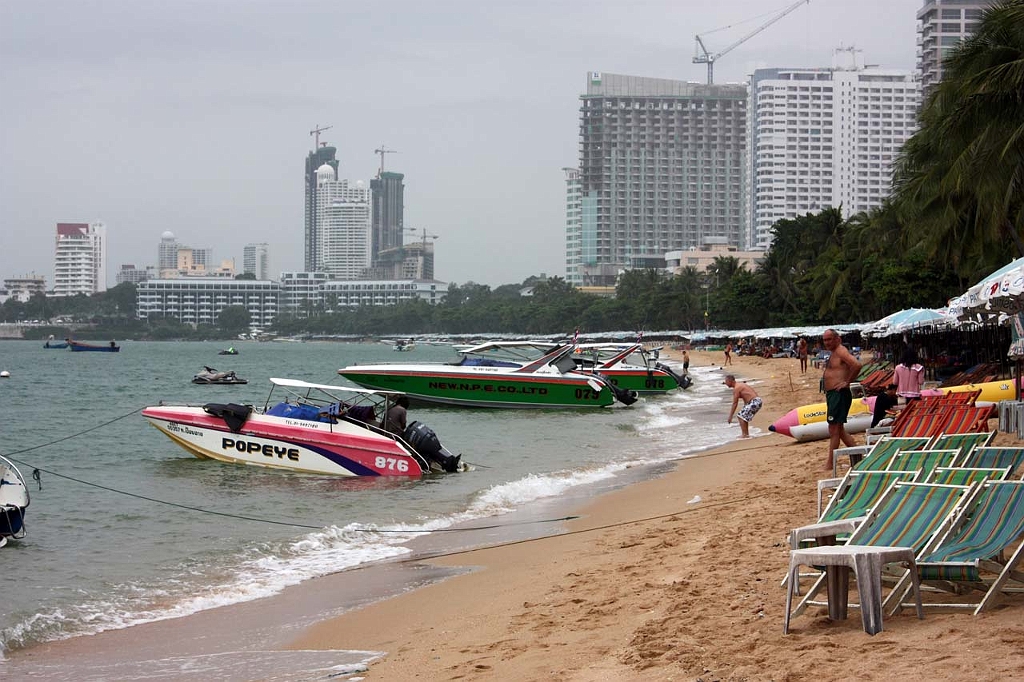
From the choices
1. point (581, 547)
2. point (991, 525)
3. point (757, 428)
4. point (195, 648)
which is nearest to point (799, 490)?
point (581, 547)

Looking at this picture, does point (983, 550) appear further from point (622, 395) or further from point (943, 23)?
point (943, 23)

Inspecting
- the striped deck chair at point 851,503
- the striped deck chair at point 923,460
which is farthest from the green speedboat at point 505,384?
the striped deck chair at point 851,503

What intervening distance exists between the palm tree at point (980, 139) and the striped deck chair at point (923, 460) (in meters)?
14.2

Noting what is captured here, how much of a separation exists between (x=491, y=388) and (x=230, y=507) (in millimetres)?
18768

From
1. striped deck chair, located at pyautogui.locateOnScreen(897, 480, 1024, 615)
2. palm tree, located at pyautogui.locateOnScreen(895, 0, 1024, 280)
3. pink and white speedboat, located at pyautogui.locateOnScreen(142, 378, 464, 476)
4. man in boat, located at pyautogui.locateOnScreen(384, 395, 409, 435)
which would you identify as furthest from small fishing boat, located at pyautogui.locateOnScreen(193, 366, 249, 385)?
striped deck chair, located at pyautogui.locateOnScreen(897, 480, 1024, 615)

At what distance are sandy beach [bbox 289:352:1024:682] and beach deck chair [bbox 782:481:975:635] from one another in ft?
0.47

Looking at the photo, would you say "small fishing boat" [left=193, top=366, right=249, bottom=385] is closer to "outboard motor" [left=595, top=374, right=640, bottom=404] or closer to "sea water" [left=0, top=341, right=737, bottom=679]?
"sea water" [left=0, top=341, right=737, bottom=679]

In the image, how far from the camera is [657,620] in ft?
23.4

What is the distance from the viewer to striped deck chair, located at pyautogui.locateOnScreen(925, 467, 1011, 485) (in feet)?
24.4

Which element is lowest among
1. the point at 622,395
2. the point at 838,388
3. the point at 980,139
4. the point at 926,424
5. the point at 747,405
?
the point at 622,395

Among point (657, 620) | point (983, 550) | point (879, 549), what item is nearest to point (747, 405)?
point (657, 620)

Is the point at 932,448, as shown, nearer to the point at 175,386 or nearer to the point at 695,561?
the point at 695,561

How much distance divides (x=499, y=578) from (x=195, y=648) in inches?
111

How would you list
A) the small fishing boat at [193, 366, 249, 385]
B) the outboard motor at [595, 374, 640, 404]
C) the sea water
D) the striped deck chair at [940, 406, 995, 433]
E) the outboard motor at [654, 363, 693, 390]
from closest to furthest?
1. the sea water
2. the striped deck chair at [940, 406, 995, 433]
3. the outboard motor at [595, 374, 640, 404]
4. the outboard motor at [654, 363, 693, 390]
5. the small fishing boat at [193, 366, 249, 385]
